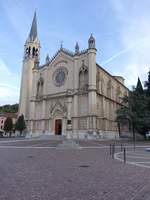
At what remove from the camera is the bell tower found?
55.4m

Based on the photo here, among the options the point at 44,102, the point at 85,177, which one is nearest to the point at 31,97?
the point at 44,102

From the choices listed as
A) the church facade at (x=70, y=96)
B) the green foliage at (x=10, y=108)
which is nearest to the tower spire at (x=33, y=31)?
the church facade at (x=70, y=96)

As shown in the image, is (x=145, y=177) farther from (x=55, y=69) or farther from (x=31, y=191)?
(x=55, y=69)

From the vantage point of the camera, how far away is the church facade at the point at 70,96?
42.5m

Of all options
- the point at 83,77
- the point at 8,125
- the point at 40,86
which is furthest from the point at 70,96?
the point at 8,125

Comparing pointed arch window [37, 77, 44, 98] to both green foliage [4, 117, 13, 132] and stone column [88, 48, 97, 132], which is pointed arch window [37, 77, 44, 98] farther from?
stone column [88, 48, 97, 132]

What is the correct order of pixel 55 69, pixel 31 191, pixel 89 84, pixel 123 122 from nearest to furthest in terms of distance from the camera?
pixel 31 191
pixel 123 122
pixel 89 84
pixel 55 69

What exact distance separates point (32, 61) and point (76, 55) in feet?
53.9

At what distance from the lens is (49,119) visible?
4844 cm

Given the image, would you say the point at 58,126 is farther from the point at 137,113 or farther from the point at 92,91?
the point at 137,113

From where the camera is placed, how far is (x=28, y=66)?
57.8 metres

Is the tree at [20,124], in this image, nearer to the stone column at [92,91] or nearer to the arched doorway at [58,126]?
the arched doorway at [58,126]

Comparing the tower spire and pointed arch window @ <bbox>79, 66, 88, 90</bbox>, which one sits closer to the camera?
pointed arch window @ <bbox>79, 66, 88, 90</bbox>

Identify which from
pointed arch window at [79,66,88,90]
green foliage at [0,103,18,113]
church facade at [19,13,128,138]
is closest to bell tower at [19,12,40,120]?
church facade at [19,13,128,138]
